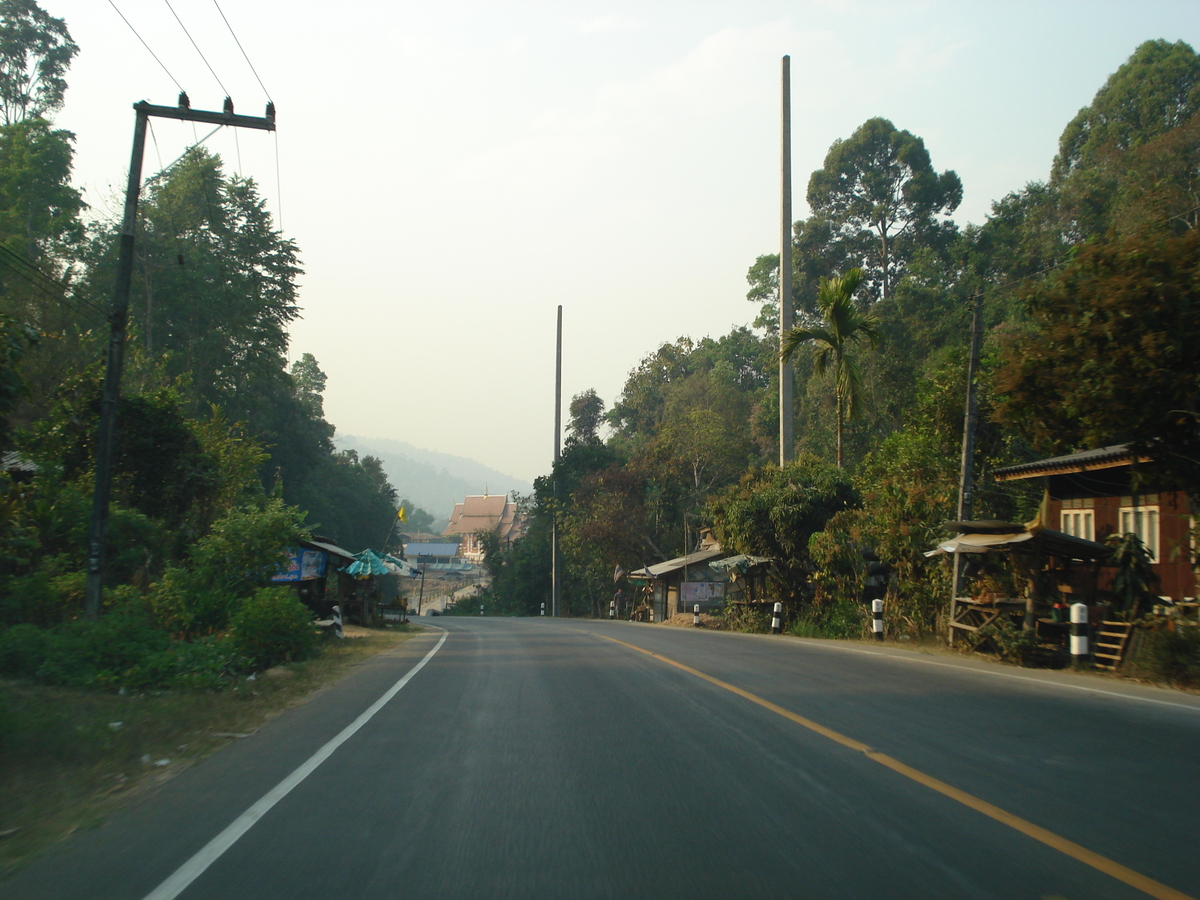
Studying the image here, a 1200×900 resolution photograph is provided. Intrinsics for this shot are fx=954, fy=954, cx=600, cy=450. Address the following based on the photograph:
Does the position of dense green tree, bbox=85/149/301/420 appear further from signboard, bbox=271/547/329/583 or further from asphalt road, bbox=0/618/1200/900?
asphalt road, bbox=0/618/1200/900

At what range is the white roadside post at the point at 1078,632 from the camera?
14422 millimetres

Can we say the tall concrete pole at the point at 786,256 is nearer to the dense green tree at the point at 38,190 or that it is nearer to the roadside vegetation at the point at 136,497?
the roadside vegetation at the point at 136,497

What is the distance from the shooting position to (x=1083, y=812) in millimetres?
5621

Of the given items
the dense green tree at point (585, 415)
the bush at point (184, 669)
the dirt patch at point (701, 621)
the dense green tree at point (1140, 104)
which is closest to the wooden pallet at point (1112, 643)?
the bush at point (184, 669)

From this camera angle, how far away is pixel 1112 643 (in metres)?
14.6

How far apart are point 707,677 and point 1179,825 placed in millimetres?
7385

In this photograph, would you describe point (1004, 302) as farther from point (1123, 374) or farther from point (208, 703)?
point (208, 703)

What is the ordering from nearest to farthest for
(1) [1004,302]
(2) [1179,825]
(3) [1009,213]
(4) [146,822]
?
(2) [1179,825] → (4) [146,822] → (1) [1004,302] → (3) [1009,213]

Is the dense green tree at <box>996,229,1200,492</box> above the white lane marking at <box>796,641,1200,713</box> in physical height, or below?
above

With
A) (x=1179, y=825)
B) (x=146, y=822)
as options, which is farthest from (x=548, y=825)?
(x=1179, y=825)

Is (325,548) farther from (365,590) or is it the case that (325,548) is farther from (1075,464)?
(1075,464)

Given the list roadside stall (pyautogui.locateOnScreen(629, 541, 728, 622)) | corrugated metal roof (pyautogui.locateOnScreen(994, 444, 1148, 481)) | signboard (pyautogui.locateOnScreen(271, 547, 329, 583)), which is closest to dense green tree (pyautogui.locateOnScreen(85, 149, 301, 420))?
signboard (pyautogui.locateOnScreen(271, 547, 329, 583))

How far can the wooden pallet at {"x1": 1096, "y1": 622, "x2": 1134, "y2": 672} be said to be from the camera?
13.9 meters

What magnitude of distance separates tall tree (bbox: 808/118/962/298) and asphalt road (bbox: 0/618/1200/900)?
160 ft
